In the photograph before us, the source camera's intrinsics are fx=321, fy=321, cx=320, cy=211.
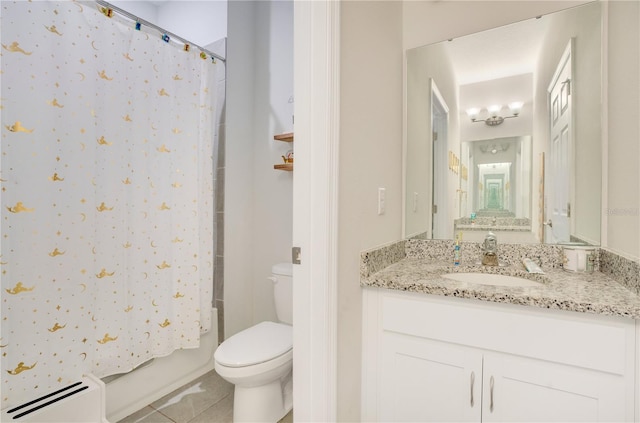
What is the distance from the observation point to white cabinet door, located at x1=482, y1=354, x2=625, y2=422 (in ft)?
3.06

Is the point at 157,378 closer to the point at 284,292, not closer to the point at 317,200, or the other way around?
the point at 284,292

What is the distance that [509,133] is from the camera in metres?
1.56

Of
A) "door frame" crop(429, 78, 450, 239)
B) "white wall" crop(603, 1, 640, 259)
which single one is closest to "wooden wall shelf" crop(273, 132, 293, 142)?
"door frame" crop(429, 78, 450, 239)

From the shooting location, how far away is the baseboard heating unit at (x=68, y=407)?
4.22 feet

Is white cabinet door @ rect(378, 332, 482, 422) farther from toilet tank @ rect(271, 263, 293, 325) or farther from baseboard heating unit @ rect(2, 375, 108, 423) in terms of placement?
baseboard heating unit @ rect(2, 375, 108, 423)

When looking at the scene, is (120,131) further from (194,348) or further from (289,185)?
(194,348)

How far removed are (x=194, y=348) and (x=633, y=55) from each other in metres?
2.50

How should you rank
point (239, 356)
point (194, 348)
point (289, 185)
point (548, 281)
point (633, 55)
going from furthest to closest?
point (289, 185)
point (194, 348)
point (239, 356)
point (548, 281)
point (633, 55)

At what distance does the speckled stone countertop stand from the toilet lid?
23.7 inches

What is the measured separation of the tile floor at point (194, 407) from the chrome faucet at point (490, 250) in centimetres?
126

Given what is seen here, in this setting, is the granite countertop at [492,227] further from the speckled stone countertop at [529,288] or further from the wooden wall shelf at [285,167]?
the wooden wall shelf at [285,167]

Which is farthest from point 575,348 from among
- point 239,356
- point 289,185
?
point 289,185

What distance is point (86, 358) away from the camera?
1501 millimetres

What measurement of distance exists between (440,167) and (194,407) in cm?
186
